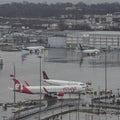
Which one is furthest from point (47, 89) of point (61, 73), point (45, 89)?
point (61, 73)

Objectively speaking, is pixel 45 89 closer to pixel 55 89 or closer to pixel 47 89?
pixel 47 89

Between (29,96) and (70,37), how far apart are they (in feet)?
36.9

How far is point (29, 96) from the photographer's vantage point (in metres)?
7.70

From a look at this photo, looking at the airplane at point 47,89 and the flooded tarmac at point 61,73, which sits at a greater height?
the airplane at point 47,89

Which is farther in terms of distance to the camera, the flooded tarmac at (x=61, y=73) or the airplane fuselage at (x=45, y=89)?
the flooded tarmac at (x=61, y=73)

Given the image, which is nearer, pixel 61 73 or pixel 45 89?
pixel 45 89

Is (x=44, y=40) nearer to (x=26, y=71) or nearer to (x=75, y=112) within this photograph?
(x=26, y=71)

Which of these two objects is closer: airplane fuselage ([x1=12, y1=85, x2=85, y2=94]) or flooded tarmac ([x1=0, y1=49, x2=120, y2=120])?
airplane fuselage ([x1=12, y1=85, x2=85, y2=94])

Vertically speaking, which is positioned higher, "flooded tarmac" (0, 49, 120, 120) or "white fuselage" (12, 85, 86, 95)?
"white fuselage" (12, 85, 86, 95)

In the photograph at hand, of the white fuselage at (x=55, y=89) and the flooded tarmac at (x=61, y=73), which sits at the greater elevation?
the white fuselage at (x=55, y=89)

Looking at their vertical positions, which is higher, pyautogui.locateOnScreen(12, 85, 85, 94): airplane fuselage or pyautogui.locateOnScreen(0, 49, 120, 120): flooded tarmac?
pyautogui.locateOnScreen(12, 85, 85, 94): airplane fuselage

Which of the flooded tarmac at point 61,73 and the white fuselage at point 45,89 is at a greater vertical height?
→ the white fuselage at point 45,89

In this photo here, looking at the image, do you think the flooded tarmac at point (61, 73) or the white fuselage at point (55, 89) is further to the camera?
the flooded tarmac at point (61, 73)

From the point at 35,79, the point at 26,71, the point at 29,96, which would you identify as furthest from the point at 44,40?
the point at 29,96
